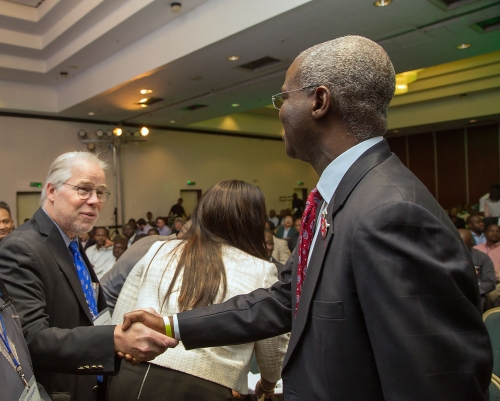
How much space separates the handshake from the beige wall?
10971 mm

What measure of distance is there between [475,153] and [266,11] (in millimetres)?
12981

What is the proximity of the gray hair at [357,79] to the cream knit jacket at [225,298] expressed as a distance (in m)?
0.78

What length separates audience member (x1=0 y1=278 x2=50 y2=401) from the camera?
1.11 m

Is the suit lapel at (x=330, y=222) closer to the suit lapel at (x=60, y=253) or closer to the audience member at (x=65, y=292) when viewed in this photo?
the audience member at (x=65, y=292)

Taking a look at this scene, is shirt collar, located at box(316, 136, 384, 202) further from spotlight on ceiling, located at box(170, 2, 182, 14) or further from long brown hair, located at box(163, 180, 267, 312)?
spotlight on ceiling, located at box(170, 2, 182, 14)

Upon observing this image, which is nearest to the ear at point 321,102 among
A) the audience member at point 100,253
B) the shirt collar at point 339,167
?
the shirt collar at point 339,167

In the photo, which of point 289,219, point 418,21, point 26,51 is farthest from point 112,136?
point 418,21

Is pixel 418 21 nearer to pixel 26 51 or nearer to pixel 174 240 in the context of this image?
pixel 174 240

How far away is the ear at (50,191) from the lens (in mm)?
1978

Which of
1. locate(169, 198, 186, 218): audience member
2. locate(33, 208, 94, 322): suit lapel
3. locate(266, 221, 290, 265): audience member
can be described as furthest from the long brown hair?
locate(169, 198, 186, 218): audience member

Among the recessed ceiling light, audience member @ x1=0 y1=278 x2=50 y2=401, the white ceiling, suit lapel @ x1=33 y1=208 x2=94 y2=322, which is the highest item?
the white ceiling

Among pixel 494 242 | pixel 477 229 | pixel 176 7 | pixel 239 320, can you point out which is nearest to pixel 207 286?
pixel 239 320

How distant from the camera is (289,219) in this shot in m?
9.80

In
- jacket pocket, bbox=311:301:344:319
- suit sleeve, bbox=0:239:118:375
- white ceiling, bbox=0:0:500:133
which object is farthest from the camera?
white ceiling, bbox=0:0:500:133
